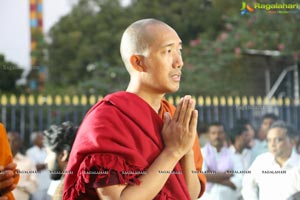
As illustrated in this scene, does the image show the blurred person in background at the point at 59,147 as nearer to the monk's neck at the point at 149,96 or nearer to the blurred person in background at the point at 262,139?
the monk's neck at the point at 149,96

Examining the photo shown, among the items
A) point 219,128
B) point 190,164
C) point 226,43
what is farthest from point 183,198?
point 226,43

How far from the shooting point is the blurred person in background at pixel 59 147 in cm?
272

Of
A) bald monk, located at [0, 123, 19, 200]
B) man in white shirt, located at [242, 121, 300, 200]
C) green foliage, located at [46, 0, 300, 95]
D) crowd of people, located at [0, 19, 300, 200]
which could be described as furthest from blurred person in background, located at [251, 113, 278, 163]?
crowd of people, located at [0, 19, 300, 200]

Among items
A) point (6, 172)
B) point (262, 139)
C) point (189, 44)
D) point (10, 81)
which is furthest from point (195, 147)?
point (189, 44)

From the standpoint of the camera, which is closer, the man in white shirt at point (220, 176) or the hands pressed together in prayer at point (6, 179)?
the hands pressed together in prayer at point (6, 179)

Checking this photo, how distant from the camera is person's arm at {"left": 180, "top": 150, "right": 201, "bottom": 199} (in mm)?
1777

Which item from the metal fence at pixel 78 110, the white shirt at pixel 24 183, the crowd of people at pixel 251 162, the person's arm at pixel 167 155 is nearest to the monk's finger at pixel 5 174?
the person's arm at pixel 167 155

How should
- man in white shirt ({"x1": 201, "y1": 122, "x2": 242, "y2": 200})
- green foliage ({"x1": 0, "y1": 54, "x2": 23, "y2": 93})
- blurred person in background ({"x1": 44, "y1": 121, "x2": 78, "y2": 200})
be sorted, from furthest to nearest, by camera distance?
1. green foliage ({"x1": 0, "y1": 54, "x2": 23, "y2": 93})
2. man in white shirt ({"x1": 201, "y1": 122, "x2": 242, "y2": 200})
3. blurred person in background ({"x1": 44, "y1": 121, "x2": 78, "y2": 200})

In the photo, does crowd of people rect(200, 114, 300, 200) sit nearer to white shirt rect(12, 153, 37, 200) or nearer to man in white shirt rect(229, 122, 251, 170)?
man in white shirt rect(229, 122, 251, 170)

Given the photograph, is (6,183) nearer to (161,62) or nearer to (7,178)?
(7,178)

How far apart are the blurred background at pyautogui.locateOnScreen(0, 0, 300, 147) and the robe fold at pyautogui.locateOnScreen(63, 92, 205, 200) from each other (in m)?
3.46

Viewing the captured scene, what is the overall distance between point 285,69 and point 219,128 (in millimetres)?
1905

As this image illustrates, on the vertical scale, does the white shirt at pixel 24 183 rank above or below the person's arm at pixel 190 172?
below

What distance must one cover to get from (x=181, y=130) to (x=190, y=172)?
0.47 ft
